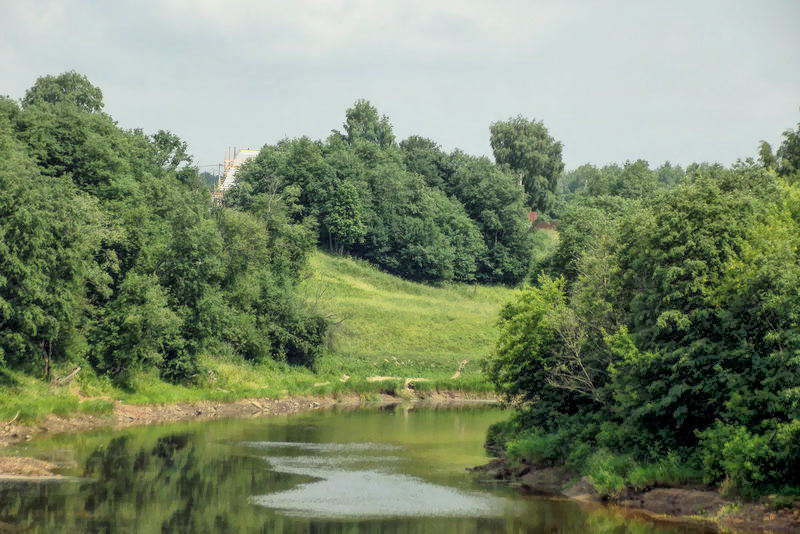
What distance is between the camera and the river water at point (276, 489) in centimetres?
3381

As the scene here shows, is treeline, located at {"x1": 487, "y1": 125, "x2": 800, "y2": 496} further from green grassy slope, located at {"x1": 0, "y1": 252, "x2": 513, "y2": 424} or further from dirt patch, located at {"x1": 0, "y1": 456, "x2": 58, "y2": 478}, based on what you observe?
green grassy slope, located at {"x1": 0, "y1": 252, "x2": 513, "y2": 424}

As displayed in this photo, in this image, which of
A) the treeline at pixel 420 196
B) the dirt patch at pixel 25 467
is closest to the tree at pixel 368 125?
the treeline at pixel 420 196

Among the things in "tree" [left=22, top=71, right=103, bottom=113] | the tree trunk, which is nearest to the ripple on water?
the tree trunk

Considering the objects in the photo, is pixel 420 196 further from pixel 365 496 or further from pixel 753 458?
pixel 753 458

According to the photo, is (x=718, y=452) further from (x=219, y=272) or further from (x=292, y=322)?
(x=292, y=322)

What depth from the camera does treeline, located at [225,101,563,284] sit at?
134 m

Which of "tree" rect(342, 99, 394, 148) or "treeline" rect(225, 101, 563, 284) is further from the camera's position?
"tree" rect(342, 99, 394, 148)

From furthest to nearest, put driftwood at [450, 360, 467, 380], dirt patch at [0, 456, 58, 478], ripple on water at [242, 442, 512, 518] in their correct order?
driftwood at [450, 360, 467, 380], dirt patch at [0, 456, 58, 478], ripple on water at [242, 442, 512, 518]

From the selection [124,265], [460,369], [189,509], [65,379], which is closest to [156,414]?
[65,379]

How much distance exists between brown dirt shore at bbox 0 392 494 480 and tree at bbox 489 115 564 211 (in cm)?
8347

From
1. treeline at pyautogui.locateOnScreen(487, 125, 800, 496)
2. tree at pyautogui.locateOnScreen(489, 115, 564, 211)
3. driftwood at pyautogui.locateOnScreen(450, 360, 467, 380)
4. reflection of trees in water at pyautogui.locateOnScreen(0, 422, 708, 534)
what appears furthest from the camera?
tree at pyautogui.locateOnScreen(489, 115, 564, 211)

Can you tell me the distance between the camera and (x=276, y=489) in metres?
41.2

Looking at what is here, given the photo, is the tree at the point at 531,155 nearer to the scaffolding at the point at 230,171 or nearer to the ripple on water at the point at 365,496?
the scaffolding at the point at 230,171

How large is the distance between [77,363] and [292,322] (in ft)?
94.9
